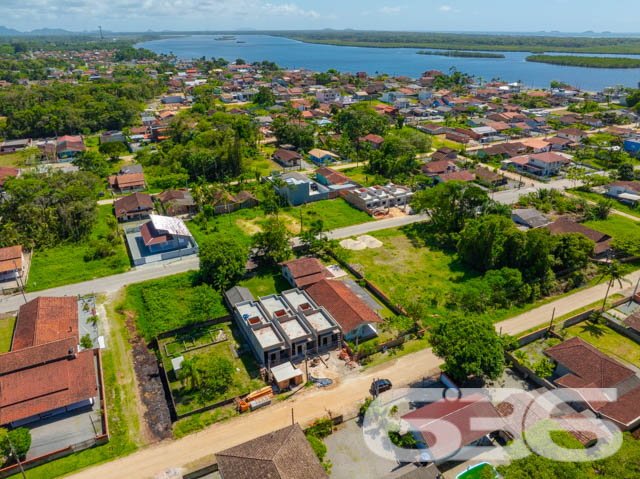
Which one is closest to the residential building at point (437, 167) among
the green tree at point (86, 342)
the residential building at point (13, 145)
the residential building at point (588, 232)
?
the residential building at point (588, 232)

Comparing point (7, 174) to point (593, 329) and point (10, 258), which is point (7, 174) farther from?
point (593, 329)

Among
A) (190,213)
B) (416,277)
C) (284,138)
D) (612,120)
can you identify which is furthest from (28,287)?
(612,120)

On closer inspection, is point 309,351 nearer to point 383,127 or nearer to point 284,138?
point 284,138

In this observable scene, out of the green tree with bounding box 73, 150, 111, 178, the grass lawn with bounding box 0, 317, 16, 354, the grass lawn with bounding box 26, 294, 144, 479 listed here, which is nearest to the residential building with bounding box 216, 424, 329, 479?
the grass lawn with bounding box 26, 294, 144, 479

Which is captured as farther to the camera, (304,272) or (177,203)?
A: (177,203)

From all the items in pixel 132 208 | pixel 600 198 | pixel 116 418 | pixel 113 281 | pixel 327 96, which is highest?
pixel 327 96

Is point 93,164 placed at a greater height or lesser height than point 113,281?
greater

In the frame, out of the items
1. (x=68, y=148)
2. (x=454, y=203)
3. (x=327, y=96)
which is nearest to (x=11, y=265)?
(x=68, y=148)
